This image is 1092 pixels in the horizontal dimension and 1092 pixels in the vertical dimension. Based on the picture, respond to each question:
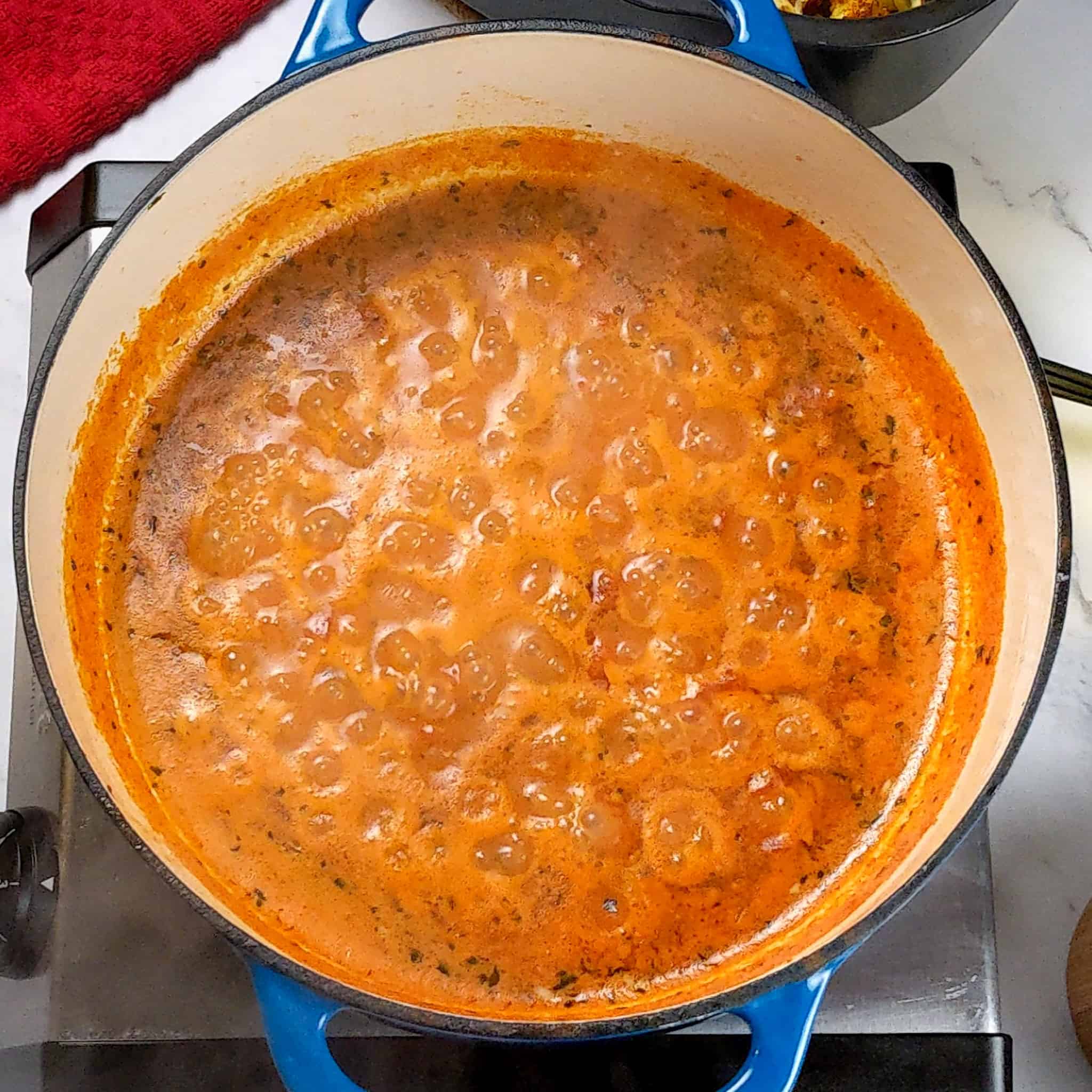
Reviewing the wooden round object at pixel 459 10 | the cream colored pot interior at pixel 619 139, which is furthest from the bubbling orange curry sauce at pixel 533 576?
the wooden round object at pixel 459 10

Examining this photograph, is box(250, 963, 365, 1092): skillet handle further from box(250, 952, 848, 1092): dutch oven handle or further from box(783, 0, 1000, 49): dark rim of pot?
box(783, 0, 1000, 49): dark rim of pot

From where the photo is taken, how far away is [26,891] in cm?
70

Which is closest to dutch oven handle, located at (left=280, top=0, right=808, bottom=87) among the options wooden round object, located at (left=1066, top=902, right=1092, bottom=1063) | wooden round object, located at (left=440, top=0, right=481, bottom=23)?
wooden round object, located at (left=440, top=0, right=481, bottom=23)

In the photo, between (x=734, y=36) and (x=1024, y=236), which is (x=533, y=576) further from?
(x=1024, y=236)

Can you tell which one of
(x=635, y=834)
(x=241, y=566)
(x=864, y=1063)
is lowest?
(x=864, y=1063)

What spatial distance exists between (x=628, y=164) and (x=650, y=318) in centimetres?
11

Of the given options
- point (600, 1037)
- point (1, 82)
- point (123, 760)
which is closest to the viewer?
point (600, 1037)

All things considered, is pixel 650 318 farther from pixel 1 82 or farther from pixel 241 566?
pixel 1 82

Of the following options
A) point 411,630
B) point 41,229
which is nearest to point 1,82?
point 41,229

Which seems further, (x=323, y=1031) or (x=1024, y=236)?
(x=1024, y=236)

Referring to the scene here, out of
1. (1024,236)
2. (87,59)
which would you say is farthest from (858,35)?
(87,59)

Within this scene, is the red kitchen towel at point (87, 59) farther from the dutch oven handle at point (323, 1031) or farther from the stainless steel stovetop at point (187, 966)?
the dutch oven handle at point (323, 1031)

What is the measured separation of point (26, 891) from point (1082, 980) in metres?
0.64

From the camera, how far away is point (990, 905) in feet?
2.32
